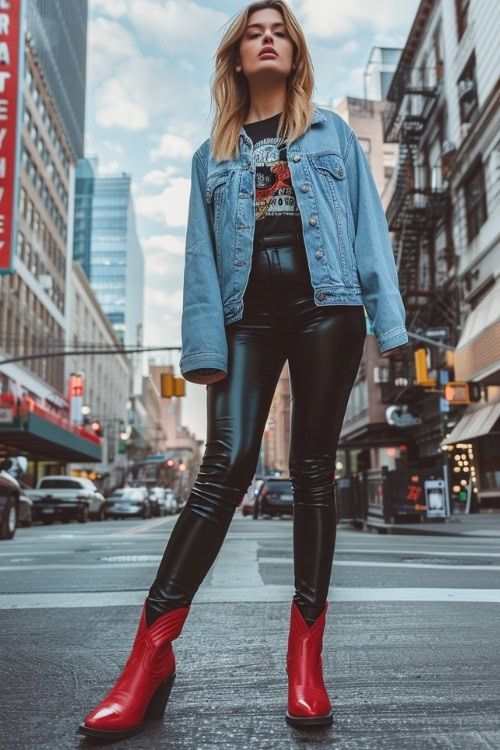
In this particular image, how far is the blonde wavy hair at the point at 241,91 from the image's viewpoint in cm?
268

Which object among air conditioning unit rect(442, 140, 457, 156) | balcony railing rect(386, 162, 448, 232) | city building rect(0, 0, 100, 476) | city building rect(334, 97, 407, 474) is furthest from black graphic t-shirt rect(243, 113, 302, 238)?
city building rect(334, 97, 407, 474)

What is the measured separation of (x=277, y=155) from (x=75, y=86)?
9018 cm

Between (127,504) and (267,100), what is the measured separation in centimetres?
3102

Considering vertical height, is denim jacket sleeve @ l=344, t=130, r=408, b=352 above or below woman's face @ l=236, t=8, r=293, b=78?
below

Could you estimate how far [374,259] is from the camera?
8.39 feet

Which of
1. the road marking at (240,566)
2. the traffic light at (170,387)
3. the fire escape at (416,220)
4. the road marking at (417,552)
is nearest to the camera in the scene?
the road marking at (240,566)

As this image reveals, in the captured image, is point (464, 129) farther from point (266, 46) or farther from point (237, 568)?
point (266, 46)

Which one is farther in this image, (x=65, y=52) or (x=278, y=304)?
(x=65, y=52)

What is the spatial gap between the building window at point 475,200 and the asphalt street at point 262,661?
69.2 ft

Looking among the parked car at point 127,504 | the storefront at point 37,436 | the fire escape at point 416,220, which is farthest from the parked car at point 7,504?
the parked car at point 127,504

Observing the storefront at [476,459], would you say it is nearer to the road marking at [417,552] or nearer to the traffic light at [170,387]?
the traffic light at [170,387]

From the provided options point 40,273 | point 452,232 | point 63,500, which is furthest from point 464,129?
point 40,273

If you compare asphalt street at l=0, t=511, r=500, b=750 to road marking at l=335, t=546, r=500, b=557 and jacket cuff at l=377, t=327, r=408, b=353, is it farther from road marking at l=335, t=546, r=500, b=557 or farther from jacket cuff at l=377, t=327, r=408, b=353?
road marking at l=335, t=546, r=500, b=557

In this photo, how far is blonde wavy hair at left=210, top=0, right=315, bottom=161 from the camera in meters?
2.68
